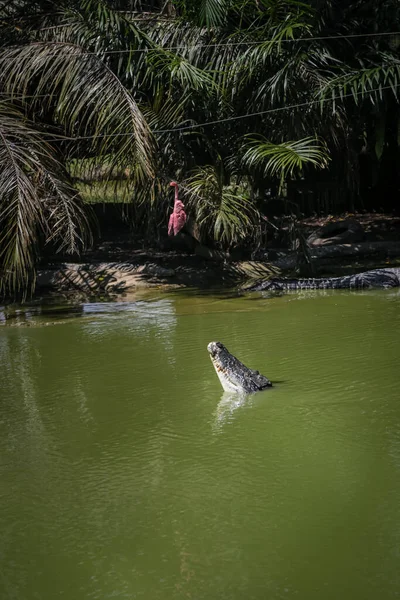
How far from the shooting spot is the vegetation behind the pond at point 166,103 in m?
9.53

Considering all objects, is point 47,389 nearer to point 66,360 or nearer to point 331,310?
point 66,360

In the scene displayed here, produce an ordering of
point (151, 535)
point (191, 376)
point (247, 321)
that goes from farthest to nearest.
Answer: point (247, 321) → point (191, 376) → point (151, 535)

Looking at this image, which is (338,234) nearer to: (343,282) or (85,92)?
(343,282)

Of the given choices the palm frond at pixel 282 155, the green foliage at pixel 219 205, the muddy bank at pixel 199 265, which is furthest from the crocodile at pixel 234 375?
the muddy bank at pixel 199 265

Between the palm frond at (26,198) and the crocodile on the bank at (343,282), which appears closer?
the palm frond at (26,198)

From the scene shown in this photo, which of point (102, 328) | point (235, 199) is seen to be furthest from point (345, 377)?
point (235, 199)

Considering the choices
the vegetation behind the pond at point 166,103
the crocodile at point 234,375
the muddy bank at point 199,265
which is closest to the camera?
the crocodile at point 234,375

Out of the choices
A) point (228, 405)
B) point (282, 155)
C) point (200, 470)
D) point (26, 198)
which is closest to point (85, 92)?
point (26, 198)

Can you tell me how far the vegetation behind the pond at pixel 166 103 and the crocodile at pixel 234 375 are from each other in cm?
337

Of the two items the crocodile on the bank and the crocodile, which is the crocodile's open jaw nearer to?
the crocodile

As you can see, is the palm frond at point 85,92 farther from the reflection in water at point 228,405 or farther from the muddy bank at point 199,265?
the reflection in water at point 228,405

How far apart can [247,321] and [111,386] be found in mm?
2570

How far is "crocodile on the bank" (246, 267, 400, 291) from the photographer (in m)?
10.2

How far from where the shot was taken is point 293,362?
6594mm
